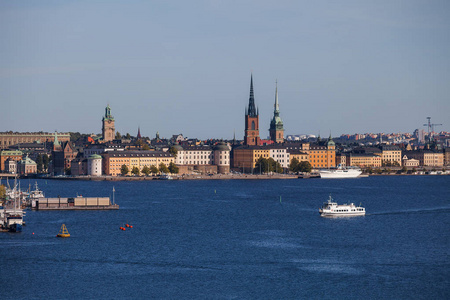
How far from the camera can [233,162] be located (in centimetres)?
11031

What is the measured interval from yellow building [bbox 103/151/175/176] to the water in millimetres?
45799

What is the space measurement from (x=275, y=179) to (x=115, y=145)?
21.5 meters

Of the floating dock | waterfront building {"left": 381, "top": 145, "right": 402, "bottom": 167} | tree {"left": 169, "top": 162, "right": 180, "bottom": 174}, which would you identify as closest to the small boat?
the floating dock

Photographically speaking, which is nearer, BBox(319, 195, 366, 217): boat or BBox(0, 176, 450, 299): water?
BBox(0, 176, 450, 299): water

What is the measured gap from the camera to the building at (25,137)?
13000cm

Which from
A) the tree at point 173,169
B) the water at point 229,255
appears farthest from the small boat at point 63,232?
the tree at point 173,169

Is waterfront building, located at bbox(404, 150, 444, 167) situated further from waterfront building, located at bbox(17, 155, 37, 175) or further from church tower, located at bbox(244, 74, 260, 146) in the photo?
waterfront building, located at bbox(17, 155, 37, 175)

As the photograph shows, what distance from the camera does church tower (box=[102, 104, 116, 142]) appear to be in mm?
120938

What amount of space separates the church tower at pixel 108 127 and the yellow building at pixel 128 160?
23285 millimetres

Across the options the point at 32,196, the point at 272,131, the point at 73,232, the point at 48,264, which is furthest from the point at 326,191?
the point at 272,131

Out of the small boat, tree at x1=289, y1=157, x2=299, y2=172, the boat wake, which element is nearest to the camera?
the small boat

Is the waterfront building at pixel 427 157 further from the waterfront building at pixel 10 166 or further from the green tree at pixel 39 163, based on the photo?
the waterfront building at pixel 10 166

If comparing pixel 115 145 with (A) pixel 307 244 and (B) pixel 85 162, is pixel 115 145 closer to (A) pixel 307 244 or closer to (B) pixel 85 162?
(B) pixel 85 162

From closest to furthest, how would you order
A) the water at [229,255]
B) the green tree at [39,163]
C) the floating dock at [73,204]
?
the water at [229,255] → the floating dock at [73,204] → the green tree at [39,163]
